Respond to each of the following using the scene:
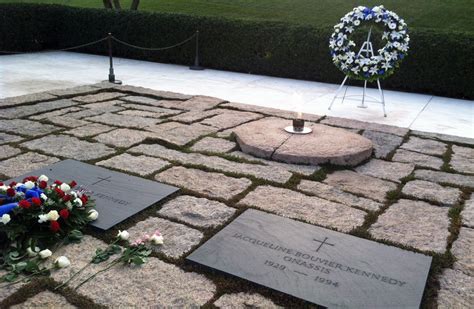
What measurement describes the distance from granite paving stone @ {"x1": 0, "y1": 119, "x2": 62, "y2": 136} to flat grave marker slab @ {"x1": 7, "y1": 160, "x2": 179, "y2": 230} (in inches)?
55.2

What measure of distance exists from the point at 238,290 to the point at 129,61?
10774mm

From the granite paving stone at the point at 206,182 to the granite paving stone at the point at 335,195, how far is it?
1.77 ft

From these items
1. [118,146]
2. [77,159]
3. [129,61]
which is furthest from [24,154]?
[129,61]

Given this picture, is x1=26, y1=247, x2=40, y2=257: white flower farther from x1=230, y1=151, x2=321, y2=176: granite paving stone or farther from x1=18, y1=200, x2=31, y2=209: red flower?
x1=230, y1=151, x2=321, y2=176: granite paving stone

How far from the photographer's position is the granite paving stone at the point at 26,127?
5.60 m

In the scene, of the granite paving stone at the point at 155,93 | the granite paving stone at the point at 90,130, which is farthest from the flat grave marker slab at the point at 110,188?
the granite paving stone at the point at 155,93

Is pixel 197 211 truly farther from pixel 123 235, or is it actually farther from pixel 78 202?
pixel 78 202

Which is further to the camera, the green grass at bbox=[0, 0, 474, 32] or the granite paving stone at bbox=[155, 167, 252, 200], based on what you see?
the green grass at bbox=[0, 0, 474, 32]

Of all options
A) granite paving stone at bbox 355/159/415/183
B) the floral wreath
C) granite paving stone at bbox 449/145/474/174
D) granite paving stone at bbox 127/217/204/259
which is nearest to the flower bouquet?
granite paving stone at bbox 127/217/204/259

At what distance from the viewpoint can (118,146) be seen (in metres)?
5.22

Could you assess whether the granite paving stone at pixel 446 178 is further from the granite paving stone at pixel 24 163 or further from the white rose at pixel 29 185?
the granite paving stone at pixel 24 163

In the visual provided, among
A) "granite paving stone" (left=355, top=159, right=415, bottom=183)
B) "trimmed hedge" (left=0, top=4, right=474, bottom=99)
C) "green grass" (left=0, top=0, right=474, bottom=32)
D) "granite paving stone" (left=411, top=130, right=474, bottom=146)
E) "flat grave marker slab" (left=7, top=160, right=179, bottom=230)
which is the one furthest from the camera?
"green grass" (left=0, top=0, right=474, bottom=32)

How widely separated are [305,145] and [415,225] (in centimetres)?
173

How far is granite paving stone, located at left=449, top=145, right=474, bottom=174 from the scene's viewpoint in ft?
16.6
